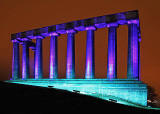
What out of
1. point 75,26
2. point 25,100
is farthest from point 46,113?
point 75,26

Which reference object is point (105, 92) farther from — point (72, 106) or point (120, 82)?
point (72, 106)

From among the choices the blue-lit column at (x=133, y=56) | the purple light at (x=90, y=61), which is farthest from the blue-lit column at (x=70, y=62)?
the blue-lit column at (x=133, y=56)

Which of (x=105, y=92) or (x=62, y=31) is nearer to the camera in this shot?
(x=105, y=92)

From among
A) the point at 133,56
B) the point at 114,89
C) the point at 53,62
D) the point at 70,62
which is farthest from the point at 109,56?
the point at 53,62

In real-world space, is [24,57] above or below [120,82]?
above

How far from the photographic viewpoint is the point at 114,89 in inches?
3642

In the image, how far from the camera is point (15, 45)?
440 feet

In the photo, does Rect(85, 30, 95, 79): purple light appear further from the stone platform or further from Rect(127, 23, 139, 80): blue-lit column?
Rect(127, 23, 139, 80): blue-lit column

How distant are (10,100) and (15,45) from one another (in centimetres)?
8206

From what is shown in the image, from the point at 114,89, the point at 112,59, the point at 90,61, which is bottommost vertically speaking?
the point at 114,89

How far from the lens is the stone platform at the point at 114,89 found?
285 feet

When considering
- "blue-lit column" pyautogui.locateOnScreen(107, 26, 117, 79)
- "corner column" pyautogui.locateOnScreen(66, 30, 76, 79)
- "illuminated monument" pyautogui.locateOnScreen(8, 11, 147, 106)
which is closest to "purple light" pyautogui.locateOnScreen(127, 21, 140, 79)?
"illuminated monument" pyautogui.locateOnScreen(8, 11, 147, 106)

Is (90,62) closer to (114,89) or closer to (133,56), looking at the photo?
(114,89)

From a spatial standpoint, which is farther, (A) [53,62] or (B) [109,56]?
(A) [53,62]
